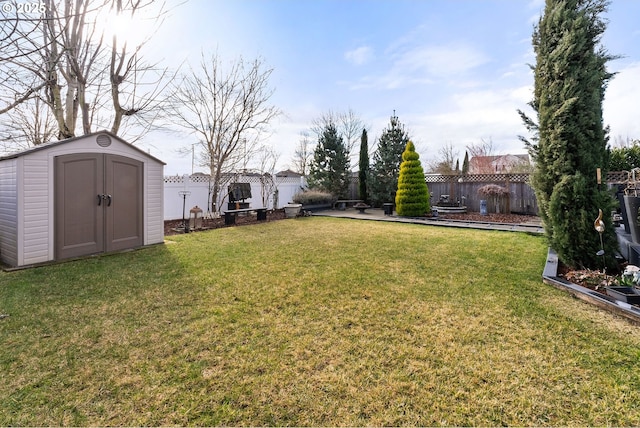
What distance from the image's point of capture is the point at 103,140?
498cm

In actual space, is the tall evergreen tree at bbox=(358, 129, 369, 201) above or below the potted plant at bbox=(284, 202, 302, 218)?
above

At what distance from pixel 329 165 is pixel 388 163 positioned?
3.00 m

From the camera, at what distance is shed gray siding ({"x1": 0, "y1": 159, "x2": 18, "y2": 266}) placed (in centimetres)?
425

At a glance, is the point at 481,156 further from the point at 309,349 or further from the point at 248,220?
the point at 309,349

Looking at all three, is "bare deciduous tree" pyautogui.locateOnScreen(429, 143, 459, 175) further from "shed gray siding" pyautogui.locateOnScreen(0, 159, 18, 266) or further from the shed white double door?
"shed gray siding" pyautogui.locateOnScreen(0, 159, 18, 266)

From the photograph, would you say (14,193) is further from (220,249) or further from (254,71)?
(254,71)

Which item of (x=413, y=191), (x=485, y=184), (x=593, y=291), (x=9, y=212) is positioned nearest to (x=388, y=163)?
(x=413, y=191)

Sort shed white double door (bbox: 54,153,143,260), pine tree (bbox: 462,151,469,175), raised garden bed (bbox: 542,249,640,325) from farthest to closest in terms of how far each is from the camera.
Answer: pine tree (bbox: 462,151,469,175) < shed white double door (bbox: 54,153,143,260) < raised garden bed (bbox: 542,249,640,325)

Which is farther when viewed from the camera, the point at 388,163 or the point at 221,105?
the point at 388,163

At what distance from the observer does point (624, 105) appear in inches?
255

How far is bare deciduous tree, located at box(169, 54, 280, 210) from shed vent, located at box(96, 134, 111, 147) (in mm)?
5001

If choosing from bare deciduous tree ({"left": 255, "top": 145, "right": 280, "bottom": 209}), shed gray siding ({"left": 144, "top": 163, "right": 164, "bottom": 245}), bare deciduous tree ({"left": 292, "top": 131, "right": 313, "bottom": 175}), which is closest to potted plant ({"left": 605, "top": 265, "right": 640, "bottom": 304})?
shed gray siding ({"left": 144, "top": 163, "right": 164, "bottom": 245})

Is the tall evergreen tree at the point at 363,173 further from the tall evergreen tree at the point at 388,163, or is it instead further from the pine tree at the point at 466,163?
the pine tree at the point at 466,163

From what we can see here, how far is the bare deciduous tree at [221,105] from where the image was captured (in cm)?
1007
